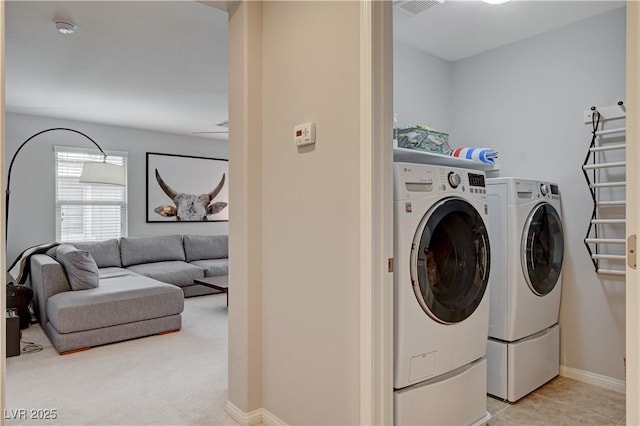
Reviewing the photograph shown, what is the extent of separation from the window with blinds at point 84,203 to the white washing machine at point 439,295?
4627mm

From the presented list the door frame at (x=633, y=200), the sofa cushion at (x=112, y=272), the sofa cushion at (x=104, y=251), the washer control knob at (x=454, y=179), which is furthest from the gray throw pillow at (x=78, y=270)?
the door frame at (x=633, y=200)

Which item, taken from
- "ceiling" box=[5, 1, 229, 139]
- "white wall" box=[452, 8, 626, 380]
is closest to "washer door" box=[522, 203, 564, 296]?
"white wall" box=[452, 8, 626, 380]

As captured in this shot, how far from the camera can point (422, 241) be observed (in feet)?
6.00

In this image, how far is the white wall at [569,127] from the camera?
267 centimetres

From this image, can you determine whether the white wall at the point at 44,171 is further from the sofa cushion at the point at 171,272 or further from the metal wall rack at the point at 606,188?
the metal wall rack at the point at 606,188

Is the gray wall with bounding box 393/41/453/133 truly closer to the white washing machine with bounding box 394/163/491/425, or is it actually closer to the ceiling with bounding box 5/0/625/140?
the ceiling with bounding box 5/0/625/140

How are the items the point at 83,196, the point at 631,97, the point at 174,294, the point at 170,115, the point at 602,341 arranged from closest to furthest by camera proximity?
the point at 631,97 < the point at 602,341 < the point at 174,294 < the point at 170,115 < the point at 83,196

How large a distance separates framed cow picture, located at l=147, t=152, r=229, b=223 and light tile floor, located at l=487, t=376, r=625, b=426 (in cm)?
452

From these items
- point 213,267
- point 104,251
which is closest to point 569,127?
point 213,267

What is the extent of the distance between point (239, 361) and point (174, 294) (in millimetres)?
1901

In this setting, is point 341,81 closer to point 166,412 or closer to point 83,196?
point 166,412

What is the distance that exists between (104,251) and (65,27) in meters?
3.24

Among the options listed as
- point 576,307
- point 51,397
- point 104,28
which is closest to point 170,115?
point 104,28

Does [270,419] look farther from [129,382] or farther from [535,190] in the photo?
[535,190]
